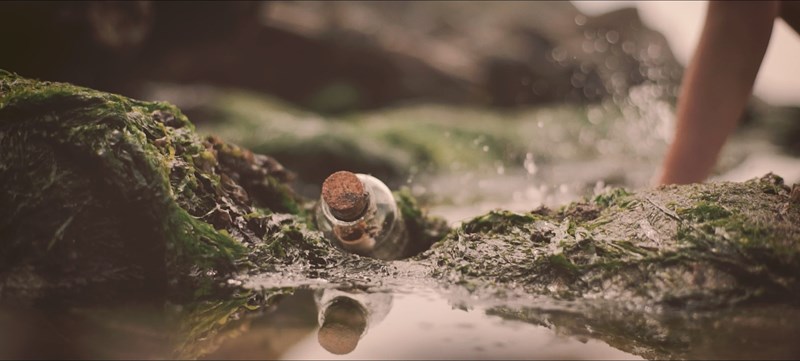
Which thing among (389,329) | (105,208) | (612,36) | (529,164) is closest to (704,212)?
(389,329)

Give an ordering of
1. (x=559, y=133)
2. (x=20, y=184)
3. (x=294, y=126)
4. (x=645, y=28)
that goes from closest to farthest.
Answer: (x=20, y=184) → (x=294, y=126) → (x=559, y=133) → (x=645, y=28)

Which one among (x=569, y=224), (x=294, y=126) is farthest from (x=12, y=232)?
(x=294, y=126)

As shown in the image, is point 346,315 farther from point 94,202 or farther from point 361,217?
point 94,202

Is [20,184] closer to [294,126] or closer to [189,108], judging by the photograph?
[294,126]

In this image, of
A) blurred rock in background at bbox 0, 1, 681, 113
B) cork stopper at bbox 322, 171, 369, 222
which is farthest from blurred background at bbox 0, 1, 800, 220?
cork stopper at bbox 322, 171, 369, 222

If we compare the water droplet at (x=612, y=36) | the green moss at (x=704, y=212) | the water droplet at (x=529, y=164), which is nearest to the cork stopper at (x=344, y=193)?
the green moss at (x=704, y=212)

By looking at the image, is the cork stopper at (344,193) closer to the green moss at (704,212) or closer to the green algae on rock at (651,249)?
the green algae on rock at (651,249)

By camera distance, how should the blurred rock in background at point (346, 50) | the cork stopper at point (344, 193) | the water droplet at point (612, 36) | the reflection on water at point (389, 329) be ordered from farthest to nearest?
the water droplet at point (612, 36) → the blurred rock in background at point (346, 50) → the cork stopper at point (344, 193) → the reflection on water at point (389, 329)
